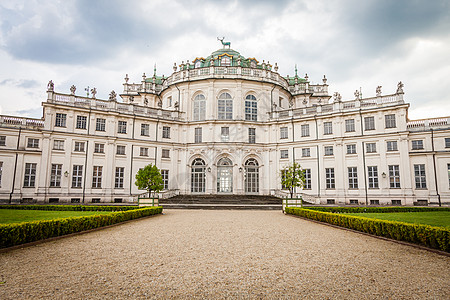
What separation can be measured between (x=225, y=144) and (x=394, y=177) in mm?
19959

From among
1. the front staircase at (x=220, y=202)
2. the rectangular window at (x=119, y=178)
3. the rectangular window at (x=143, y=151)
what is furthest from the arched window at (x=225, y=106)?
the rectangular window at (x=119, y=178)

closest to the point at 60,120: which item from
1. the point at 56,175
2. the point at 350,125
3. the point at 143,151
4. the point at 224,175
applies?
the point at 56,175

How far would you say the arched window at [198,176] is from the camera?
1419 inches

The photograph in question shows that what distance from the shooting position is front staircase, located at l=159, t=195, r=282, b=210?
25.9m

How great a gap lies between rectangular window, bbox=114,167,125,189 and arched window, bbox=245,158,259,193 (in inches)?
618

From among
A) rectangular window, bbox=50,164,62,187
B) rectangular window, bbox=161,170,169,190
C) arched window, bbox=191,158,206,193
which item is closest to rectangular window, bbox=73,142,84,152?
rectangular window, bbox=50,164,62,187

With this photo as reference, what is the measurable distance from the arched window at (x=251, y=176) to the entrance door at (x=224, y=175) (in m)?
2.15

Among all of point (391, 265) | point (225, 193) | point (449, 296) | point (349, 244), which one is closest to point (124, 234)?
point (349, 244)

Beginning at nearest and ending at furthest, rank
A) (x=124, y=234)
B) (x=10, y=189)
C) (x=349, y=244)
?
(x=349, y=244), (x=124, y=234), (x=10, y=189)

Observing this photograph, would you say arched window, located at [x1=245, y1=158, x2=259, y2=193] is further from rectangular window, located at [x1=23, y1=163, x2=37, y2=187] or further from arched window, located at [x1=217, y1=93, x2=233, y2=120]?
rectangular window, located at [x1=23, y1=163, x2=37, y2=187]

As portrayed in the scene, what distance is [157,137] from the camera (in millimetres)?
35656

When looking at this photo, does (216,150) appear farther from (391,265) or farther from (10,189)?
(391,265)

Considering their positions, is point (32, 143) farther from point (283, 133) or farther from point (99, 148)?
point (283, 133)

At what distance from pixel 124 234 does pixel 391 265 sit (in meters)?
9.96
